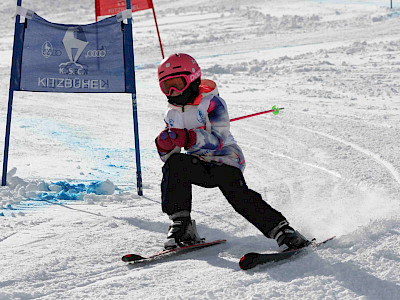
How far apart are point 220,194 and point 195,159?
1.43m

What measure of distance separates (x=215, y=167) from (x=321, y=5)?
2411cm

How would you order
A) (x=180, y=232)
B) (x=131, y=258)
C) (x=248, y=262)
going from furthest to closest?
(x=180, y=232) → (x=131, y=258) → (x=248, y=262)

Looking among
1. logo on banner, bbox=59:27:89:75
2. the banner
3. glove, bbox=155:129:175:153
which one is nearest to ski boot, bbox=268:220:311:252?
glove, bbox=155:129:175:153

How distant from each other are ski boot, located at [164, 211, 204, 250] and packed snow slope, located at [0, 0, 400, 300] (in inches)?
6.0

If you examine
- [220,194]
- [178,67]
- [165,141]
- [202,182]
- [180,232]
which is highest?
[178,67]

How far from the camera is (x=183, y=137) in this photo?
355 centimetres

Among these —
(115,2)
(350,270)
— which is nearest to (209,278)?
(350,270)

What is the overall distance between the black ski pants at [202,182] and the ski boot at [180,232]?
42 millimetres

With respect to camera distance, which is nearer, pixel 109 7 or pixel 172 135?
pixel 172 135

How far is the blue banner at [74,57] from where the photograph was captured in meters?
5.02

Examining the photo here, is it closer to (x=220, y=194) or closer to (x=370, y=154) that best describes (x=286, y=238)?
(x=220, y=194)

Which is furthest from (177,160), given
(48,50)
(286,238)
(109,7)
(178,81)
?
(109,7)

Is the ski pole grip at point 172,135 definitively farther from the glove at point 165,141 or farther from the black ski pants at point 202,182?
the black ski pants at point 202,182

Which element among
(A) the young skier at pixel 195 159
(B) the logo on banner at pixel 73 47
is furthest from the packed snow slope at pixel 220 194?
(B) the logo on banner at pixel 73 47
